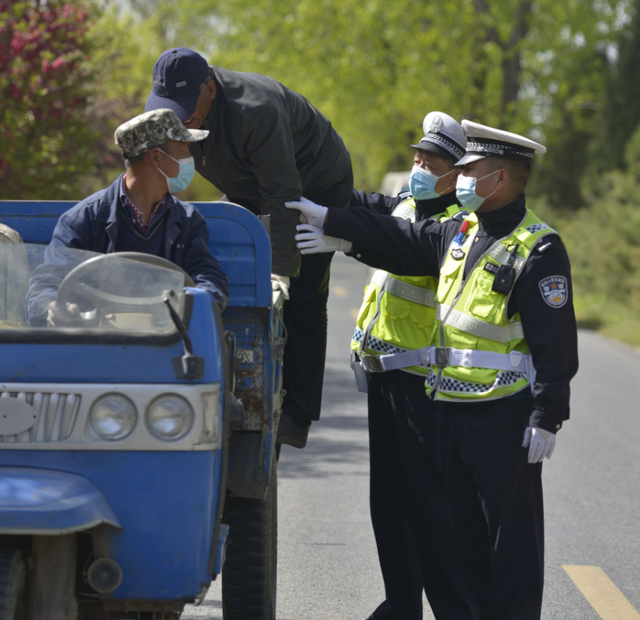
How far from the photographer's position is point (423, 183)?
4.28 metres

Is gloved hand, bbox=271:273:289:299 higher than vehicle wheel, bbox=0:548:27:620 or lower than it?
higher

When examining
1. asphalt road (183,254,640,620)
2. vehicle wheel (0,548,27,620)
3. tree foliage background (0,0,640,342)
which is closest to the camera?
vehicle wheel (0,548,27,620)

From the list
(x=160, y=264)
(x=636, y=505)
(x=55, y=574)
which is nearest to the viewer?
(x=55, y=574)

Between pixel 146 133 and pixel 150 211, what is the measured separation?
0.27 m

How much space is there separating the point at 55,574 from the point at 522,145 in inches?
92.0

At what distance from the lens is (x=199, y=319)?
9.05 feet

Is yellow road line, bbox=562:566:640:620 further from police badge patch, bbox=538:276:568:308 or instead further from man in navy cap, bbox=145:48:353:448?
police badge patch, bbox=538:276:568:308

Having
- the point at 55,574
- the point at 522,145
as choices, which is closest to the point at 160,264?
the point at 55,574

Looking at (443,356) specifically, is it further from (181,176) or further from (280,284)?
(181,176)

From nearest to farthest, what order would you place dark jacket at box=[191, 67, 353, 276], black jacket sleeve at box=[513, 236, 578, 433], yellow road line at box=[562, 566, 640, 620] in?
black jacket sleeve at box=[513, 236, 578, 433]
dark jacket at box=[191, 67, 353, 276]
yellow road line at box=[562, 566, 640, 620]

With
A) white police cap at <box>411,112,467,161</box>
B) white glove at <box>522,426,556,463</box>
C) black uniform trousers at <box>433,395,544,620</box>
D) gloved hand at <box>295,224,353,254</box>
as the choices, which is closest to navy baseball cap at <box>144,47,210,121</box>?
gloved hand at <box>295,224,353,254</box>

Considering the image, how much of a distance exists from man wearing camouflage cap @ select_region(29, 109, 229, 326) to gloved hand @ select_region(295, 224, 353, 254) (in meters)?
0.67

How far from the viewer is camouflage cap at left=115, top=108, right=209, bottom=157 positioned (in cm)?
349

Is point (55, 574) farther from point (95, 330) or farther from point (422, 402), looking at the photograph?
point (422, 402)
